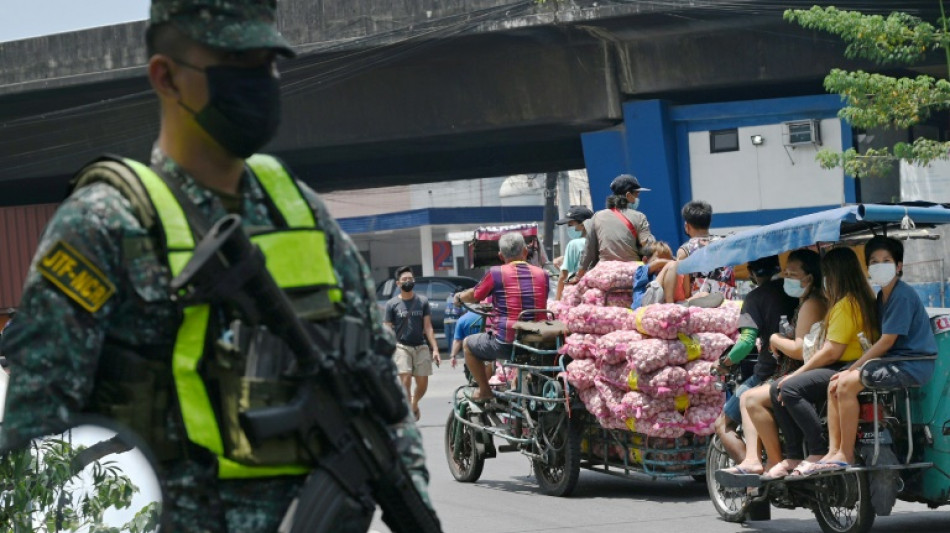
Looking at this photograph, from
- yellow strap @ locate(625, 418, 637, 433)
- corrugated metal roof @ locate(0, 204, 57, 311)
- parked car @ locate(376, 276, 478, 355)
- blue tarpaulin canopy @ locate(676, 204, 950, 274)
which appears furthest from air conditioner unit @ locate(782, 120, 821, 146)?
corrugated metal roof @ locate(0, 204, 57, 311)

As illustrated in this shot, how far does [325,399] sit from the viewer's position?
9.40 ft

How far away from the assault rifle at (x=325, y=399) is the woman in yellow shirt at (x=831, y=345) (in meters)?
6.45

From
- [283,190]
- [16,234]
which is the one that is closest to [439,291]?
[16,234]

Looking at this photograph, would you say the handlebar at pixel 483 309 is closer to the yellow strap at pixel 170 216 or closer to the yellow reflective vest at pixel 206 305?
the yellow reflective vest at pixel 206 305

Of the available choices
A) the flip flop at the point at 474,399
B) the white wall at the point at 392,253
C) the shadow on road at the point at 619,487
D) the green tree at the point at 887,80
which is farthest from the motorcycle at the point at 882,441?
the white wall at the point at 392,253

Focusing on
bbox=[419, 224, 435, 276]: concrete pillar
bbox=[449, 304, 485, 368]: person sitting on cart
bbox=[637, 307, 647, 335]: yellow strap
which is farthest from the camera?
bbox=[419, 224, 435, 276]: concrete pillar

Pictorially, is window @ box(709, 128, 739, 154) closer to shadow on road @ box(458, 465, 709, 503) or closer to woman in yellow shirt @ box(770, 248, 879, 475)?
shadow on road @ box(458, 465, 709, 503)

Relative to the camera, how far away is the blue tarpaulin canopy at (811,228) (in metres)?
8.96

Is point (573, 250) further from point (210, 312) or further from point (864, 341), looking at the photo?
point (210, 312)

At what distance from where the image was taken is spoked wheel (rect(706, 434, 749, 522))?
997 cm

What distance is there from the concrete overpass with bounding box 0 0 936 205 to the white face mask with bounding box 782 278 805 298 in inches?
536

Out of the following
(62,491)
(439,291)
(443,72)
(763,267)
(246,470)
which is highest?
(443,72)

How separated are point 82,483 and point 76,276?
1656 mm

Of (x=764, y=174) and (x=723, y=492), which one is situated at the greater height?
(x=764, y=174)
